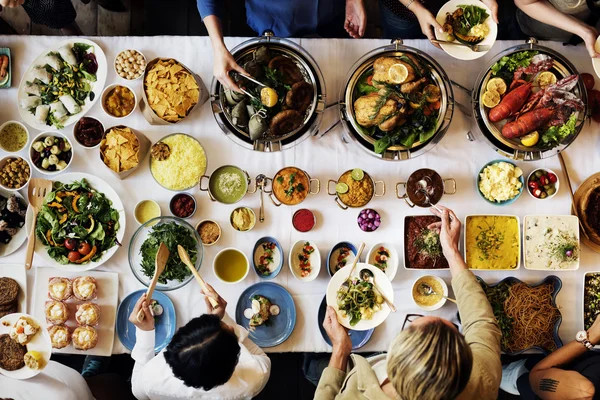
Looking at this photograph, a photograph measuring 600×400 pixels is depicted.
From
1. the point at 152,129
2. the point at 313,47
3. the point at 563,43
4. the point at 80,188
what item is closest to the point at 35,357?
the point at 80,188

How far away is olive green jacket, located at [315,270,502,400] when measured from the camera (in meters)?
1.82

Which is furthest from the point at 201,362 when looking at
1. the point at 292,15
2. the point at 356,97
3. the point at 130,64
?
the point at 292,15

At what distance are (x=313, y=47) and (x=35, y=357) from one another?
2.15 meters

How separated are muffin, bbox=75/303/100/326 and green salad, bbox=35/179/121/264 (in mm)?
242

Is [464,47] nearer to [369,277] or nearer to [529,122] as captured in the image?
[529,122]

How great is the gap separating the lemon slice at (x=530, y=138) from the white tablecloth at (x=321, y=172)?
19 centimetres

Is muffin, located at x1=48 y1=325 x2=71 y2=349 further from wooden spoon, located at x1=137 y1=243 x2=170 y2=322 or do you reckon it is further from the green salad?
wooden spoon, located at x1=137 y1=243 x2=170 y2=322

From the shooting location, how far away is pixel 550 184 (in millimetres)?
2439

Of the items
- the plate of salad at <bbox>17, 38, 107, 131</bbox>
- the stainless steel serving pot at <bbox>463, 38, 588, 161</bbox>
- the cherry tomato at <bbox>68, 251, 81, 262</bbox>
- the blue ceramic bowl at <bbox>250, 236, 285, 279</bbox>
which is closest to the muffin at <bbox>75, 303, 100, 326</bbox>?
the cherry tomato at <bbox>68, 251, 81, 262</bbox>

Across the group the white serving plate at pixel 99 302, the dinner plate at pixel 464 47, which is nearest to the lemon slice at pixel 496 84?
the dinner plate at pixel 464 47

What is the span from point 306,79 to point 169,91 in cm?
72

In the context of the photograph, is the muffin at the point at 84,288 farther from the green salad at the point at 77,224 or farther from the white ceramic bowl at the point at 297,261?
the white ceramic bowl at the point at 297,261

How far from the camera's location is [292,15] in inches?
99.0

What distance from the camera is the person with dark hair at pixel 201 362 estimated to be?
1837mm
